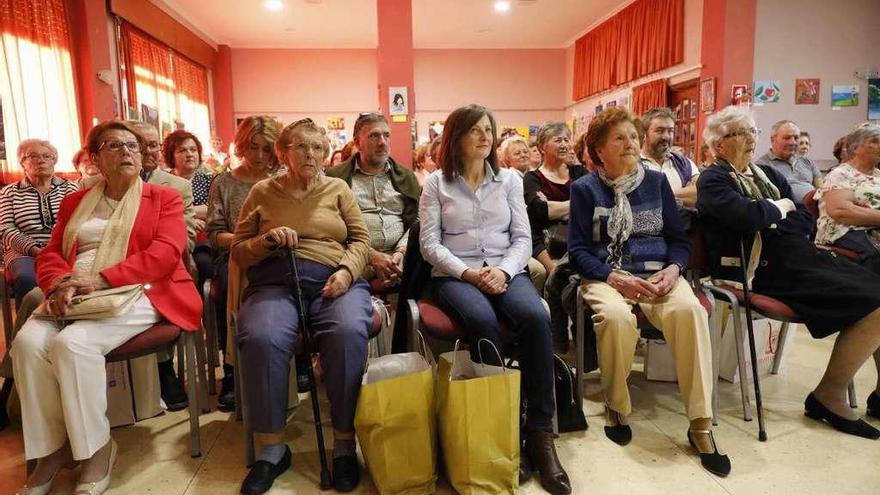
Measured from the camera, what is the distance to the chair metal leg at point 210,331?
89.5 inches

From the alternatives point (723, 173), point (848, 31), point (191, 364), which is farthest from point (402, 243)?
point (848, 31)

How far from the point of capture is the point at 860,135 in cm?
261

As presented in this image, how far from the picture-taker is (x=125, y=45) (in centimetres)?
607

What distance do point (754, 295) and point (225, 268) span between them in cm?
222

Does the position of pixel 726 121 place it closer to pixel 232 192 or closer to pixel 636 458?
pixel 636 458

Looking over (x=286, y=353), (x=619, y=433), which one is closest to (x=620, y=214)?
(x=619, y=433)

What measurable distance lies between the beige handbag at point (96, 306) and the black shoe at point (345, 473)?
0.87 m

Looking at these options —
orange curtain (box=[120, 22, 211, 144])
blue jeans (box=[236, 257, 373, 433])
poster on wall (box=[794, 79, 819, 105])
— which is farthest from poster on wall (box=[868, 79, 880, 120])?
orange curtain (box=[120, 22, 211, 144])

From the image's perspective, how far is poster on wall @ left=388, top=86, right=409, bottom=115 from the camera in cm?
531

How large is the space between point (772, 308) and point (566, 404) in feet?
2.89

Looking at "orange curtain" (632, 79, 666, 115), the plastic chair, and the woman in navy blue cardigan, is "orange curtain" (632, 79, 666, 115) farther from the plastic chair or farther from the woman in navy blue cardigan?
the plastic chair

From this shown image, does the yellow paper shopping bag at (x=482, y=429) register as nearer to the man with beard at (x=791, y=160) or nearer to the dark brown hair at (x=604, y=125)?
the dark brown hair at (x=604, y=125)

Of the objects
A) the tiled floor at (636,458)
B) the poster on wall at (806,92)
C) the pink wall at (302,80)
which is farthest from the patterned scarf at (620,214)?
the pink wall at (302,80)

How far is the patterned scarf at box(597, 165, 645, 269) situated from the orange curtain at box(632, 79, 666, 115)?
525 cm
